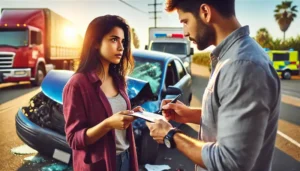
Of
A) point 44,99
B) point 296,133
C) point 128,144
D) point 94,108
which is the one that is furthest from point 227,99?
point 296,133

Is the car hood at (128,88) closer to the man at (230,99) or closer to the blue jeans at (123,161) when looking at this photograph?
the blue jeans at (123,161)

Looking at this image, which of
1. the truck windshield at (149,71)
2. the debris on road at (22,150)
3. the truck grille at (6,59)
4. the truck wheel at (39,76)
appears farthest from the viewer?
the truck wheel at (39,76)

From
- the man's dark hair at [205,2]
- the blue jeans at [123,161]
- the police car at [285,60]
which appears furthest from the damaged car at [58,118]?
the police car at [285,60]

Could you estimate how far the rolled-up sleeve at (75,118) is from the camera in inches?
80.1

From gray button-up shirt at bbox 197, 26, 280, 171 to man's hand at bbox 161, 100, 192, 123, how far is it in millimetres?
652

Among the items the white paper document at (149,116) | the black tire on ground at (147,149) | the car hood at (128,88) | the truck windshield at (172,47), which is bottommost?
the black tire on ground at (147,149)

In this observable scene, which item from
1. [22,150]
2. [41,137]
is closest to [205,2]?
[41,137]

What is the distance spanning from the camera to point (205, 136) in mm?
1483

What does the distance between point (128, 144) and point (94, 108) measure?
47 centimetres

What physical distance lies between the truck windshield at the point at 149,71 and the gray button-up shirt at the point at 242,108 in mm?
3804

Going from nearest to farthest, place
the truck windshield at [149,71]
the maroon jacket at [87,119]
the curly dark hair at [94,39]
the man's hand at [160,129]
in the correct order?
the man's hand at [160,129] < the maroon jacket at [87,119] < the curly dark hair at [94,39] < the truck windshield at [149,71]

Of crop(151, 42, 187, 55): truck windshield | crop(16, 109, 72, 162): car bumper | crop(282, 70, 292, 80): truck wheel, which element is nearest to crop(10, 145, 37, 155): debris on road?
crop(16, 109, 72, 162): car bumper

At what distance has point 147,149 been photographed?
4387 mm

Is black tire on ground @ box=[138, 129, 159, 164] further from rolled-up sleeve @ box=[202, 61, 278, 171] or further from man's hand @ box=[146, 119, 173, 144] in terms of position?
rolled-up sleeve @ box=[202, 61, 278, 171]
